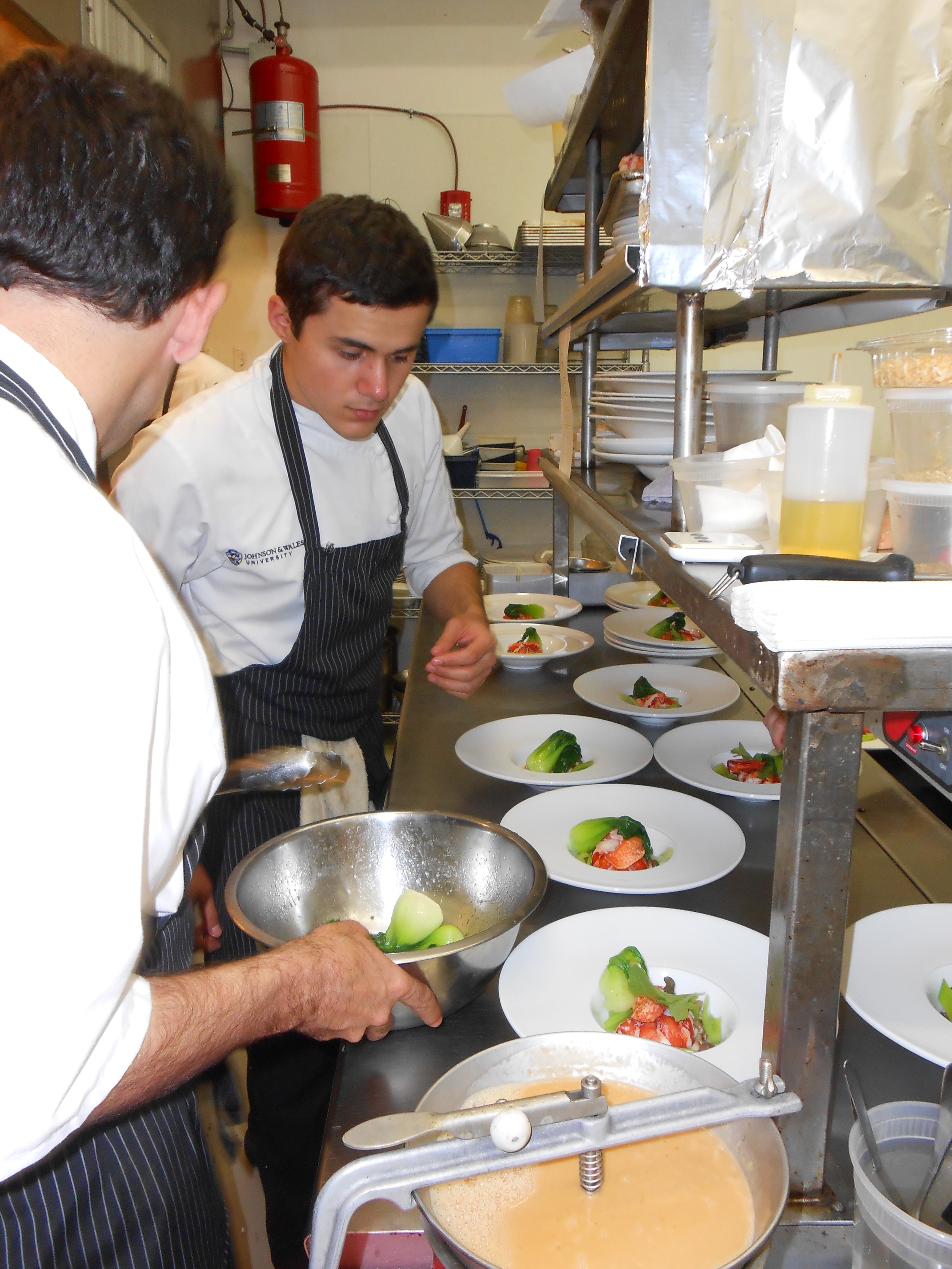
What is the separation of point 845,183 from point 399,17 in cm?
404

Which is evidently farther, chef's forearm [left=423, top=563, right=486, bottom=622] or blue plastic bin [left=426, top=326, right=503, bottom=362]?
blue plastic bin [left=426, top=326, right=503, bottom=362]

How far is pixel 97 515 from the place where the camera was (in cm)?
65

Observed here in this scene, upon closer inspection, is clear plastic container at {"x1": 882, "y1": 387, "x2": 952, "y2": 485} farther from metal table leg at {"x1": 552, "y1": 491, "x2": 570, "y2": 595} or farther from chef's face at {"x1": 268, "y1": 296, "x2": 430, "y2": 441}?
metal table leg at {"x1": 552, "y1": 491, "x2": 570, "y2": 595}

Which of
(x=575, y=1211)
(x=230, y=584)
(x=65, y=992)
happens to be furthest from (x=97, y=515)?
(x=230, y=584)

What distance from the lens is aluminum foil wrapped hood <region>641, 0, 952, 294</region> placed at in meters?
0.91

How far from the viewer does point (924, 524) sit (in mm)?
764

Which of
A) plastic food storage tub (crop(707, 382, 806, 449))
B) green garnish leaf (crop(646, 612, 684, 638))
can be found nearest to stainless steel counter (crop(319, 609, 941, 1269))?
green garnish leaf (crop(646, 612, 684, 638))

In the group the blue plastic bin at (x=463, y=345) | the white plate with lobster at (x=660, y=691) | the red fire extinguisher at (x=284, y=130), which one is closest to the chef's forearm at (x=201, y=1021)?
the white plate with lobster at (x=660, y=691)

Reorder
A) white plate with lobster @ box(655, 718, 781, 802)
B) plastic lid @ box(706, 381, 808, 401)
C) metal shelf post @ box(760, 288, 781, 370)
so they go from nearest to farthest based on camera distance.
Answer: plastic lid @ box(706, 381, 808, 401) → white plate with lobster @ box(655, 718, 781, 802) → metal shelf post @ box(760, 288, 781, 370)

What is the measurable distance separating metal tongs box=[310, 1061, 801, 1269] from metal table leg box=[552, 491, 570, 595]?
7.62 ft

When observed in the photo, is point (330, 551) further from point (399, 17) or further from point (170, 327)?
point (399, 17)

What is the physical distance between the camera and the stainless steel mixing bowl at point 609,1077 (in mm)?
659

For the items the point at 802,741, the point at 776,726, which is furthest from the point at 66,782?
the point at 776,726

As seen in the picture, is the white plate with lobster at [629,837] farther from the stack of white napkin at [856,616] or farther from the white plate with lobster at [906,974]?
the stack of white napkin at [856,616]
